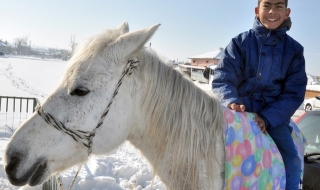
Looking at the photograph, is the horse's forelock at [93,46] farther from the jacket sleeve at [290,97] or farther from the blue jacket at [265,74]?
the jacket sleeve at [290,97]

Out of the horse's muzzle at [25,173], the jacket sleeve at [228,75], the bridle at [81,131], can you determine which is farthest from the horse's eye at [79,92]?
the jacket sleeve at [228,75]

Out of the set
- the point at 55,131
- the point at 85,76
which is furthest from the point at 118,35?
the point at 55,131

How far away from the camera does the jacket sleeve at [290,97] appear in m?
1.96

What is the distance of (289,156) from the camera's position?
2.00 m

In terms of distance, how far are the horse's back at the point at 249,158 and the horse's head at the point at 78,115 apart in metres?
0.68

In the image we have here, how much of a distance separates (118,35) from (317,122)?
320 cm

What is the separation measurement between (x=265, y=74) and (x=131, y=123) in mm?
1114

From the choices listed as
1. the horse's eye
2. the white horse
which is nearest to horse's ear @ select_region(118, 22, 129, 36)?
the white horse

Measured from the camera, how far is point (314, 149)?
3.49m

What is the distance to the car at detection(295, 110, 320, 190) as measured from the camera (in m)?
2.86

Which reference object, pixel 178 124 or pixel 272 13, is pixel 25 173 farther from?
pixel 272 13

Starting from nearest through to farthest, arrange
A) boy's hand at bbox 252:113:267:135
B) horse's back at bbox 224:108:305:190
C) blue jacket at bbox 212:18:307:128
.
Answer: horse's back at bbox 224:108:305:190, boy's hand at bbox 252:113:267:135, blue jacket at bbox 212:18:307:128

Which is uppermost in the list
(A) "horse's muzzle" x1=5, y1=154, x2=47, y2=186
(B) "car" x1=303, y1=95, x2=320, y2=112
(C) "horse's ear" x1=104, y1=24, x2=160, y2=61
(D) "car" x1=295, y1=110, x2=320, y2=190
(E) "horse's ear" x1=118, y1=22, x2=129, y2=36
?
(E) "horse's ear" x1=118, y1=22, x2=129, y2=36

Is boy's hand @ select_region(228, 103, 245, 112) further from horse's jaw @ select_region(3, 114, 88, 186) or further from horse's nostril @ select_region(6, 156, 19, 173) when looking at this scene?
horse's nostril @ select_region(6, 156, 19, 173)
